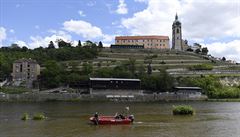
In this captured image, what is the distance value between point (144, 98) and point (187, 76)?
126 ft

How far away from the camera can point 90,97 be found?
5453 inches

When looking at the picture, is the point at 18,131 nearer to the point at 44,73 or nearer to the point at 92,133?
the point at 92,133

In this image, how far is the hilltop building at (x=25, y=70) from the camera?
16485 cm

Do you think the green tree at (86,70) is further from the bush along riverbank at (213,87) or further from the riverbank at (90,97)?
the bush along riverbank at (213,87)

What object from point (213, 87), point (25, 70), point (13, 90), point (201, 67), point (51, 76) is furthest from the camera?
point (201, 67)

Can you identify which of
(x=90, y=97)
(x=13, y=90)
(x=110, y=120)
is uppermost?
(x=13, y=90)

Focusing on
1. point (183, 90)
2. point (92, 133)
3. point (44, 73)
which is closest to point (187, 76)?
point (183, 90)

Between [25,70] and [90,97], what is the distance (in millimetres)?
40957

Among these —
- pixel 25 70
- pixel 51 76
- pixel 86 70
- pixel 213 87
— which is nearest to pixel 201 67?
pixel 213 87

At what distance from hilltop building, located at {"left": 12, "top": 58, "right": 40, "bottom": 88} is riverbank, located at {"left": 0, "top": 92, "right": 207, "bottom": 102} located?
32.3 meters

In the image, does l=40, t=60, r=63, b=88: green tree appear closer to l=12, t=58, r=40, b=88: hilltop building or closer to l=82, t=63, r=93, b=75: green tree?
l=12, t=58, r=40, b=88: hilltop building

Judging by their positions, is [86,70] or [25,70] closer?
[86,70]

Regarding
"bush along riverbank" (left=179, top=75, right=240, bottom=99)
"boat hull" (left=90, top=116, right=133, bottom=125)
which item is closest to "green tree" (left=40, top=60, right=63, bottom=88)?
"bush along riverbank" (left=179, top=75, right=240, bottom=99)

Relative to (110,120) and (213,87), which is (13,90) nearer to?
(213,87)
